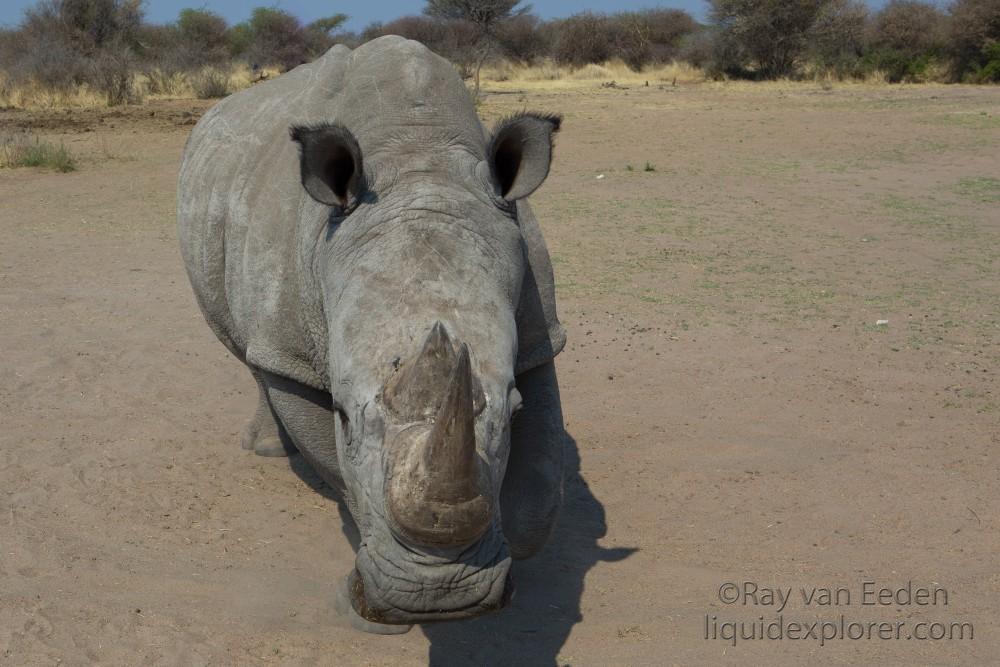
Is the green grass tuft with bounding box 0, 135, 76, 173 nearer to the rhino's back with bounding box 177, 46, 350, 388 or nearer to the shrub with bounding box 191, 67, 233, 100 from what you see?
the shrub with bounding box 191, 67, 233, 100

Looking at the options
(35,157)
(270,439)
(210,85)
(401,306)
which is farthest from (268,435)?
(210,85)

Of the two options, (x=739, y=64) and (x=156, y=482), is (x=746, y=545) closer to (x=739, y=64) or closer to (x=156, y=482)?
(x=156, y=482)

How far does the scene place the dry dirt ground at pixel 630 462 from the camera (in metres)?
3.94

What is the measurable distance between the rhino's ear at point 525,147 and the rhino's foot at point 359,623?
159 cm

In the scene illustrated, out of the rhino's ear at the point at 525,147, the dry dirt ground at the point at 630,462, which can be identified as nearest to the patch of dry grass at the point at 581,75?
the dry dirt ground at the point at 630,462

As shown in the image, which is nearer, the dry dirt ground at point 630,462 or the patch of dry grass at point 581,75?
the dry dirt ground at point 630,462

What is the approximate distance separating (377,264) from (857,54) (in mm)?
33257

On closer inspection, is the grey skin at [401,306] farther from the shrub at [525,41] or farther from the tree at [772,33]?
the shrub at [525,41]

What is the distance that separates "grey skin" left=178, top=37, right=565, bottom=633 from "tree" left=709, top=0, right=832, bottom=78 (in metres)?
31.0

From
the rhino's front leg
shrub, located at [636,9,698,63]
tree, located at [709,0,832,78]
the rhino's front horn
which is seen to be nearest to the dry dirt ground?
the rhino's front leg

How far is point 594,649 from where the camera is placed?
3.84 m

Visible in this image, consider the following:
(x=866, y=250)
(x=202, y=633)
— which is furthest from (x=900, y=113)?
(x=202, y=633)

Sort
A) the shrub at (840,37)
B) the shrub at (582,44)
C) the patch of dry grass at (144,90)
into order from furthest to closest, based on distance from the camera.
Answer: the shrub at (582,44), the shrub at (840,37), the patch of dry grass at (144,90)

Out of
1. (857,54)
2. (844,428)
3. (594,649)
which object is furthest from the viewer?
(857,54)
